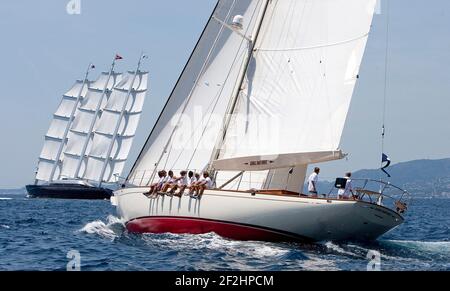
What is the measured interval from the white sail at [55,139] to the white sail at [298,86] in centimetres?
10379

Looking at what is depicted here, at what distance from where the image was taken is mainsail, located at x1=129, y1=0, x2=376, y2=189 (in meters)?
25.7

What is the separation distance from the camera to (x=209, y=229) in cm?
2577

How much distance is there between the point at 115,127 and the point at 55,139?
44.6 ft

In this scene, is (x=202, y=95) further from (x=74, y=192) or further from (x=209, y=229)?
(x=74, y=192)

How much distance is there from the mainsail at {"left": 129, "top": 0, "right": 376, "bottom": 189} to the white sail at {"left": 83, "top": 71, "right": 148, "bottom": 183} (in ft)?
294

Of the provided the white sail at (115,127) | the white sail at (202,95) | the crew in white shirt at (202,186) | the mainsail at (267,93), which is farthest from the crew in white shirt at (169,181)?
the white sail at (115,127)

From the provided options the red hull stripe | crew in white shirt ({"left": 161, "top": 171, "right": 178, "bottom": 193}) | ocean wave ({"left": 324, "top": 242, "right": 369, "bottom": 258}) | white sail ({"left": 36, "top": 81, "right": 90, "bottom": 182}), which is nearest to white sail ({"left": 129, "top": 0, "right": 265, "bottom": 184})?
crew in white shirt ({"left": 161, "top": 171, "right": 178, "bottom": 193})

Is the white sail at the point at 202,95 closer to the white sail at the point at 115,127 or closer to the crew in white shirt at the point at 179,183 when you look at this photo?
the crew in white shirt at the point at 179,183

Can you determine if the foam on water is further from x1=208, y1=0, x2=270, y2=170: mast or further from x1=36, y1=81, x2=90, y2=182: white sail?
x1=36, y1=81, x2=90, y2=182: white sail

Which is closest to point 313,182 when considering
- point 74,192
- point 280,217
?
point 280,217

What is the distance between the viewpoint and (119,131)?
398ft

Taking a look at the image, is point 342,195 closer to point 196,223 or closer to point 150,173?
point 196,223

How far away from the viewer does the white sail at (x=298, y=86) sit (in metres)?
25.5
